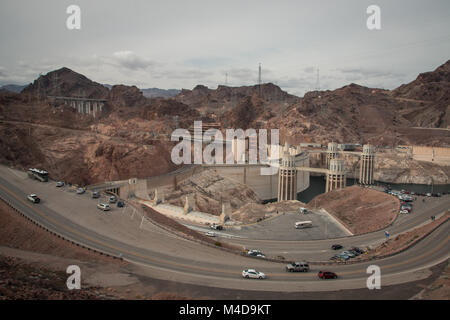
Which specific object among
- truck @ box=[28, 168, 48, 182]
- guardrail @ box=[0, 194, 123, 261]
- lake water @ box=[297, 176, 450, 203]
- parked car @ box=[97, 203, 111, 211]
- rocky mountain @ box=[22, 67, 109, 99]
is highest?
rocky mountain @ box=[22, 67, 109, 99]

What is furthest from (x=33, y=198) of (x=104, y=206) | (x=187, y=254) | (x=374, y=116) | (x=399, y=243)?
(x=374, y=116)

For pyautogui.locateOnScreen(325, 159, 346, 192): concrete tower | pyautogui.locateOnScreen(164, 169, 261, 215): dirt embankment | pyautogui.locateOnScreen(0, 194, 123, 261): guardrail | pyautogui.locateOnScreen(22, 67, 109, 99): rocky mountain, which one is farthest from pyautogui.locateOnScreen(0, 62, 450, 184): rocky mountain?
pyautogui.locateOnScreen(325, 159, 346, 192): concrete tower

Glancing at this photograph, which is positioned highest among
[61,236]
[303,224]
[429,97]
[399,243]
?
[429,97]

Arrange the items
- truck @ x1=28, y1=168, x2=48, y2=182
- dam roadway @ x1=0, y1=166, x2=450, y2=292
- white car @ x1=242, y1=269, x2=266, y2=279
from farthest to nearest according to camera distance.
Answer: truck @ x1=28, y1=168, x2=48, y2=182
white car @ x1=242, y1=269, x2=266, y2=279
dam roadway @ x1=0, y1=166, x2=450, y2=292

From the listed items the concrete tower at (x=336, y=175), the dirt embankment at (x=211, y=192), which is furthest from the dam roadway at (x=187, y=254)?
the concrete tower at (x=336, y=175)

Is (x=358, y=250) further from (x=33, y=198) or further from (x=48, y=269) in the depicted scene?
(x=33, y=198)

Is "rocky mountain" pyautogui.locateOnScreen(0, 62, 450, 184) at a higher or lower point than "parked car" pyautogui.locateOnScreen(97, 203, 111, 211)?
higher

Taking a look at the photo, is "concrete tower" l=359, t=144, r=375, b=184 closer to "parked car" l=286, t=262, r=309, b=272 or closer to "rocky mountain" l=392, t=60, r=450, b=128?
"rocky mountain" l=392, t=60, r=450, b=128
